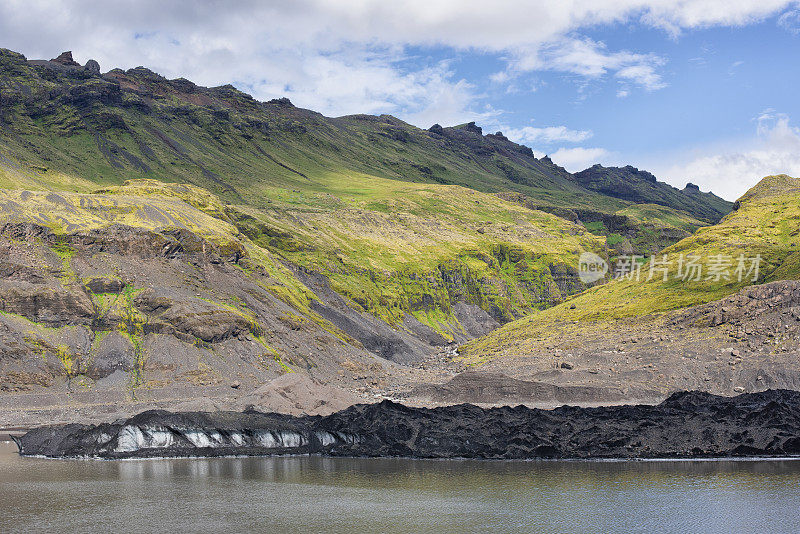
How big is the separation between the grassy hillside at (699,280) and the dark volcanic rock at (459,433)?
48.4m

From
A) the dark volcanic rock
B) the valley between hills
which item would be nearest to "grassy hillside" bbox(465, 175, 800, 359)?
the valley between hills

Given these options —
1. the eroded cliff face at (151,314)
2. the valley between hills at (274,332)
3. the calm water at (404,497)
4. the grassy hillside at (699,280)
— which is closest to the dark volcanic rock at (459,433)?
the calm water at (404,497)

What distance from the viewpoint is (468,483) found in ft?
176

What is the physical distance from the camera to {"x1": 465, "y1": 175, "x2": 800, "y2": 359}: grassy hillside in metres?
123

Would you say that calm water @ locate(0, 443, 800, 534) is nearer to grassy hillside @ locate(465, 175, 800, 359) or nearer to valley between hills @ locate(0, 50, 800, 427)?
valley between hills @ locate(0, 50, 800, 427)

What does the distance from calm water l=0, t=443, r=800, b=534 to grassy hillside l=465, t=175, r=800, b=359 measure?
68205 millimetres

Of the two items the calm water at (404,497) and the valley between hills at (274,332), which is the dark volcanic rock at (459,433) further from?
the valley between hills at (274,332)

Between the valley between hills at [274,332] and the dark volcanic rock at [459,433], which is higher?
the valley between hills at [274,332]

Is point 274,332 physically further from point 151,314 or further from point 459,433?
point 459,433

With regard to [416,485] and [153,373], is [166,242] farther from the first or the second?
[416,485]

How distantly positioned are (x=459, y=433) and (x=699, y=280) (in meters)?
79.6

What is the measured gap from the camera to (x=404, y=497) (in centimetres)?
4831

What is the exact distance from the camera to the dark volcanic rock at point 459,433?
217 feet

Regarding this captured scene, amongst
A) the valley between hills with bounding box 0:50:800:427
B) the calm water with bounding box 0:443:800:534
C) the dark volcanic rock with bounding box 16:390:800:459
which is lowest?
the calm water with bounding box 0:443:800:534
